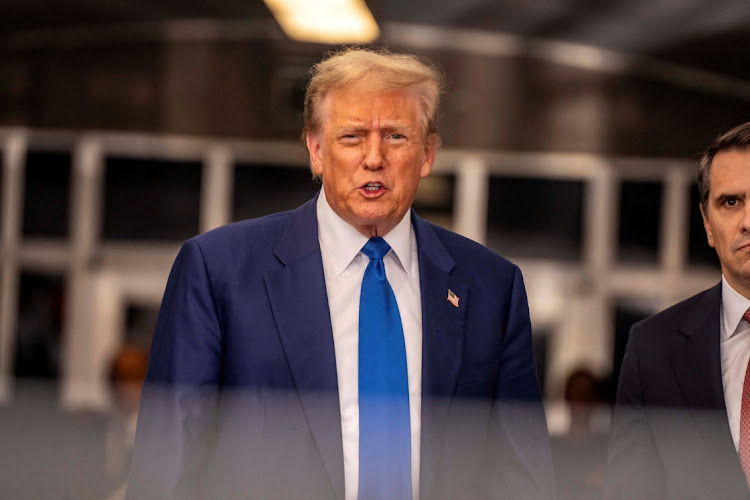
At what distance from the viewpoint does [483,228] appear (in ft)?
16.2

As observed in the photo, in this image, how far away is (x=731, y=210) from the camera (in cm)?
136

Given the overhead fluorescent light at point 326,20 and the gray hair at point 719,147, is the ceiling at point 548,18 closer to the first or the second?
the overhead fluorescent light at point 326,20

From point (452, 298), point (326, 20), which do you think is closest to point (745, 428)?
point (452, 298)

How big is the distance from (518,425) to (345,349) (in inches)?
9.9

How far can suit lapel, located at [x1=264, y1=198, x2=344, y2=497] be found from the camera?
1.29 meters

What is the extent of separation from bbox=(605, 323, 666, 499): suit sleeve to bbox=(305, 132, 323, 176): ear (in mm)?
527

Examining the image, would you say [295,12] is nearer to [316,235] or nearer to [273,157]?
[273,157]

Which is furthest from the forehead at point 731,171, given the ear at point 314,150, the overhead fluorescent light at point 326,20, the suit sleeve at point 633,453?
the overhead fluorescent light at point 326,20

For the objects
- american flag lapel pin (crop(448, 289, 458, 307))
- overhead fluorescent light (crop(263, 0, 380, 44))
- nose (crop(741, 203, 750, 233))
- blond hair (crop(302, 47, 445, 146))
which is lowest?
american flag lapel pin (crop(448, 289, 458, 307))

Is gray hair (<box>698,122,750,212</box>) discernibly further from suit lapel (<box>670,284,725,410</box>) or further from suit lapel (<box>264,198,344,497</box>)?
suit lapel (<box>264,198,344,497</box>)

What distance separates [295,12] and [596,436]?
97.0 inches

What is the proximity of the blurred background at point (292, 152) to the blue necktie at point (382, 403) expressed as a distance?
3513mm

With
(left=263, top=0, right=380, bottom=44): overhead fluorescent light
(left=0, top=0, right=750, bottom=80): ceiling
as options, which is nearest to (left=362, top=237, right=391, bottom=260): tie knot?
(left=263, top=0, right=380, bottom=44): overhead fluorescent light

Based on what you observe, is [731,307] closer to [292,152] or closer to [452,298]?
[452,298]
